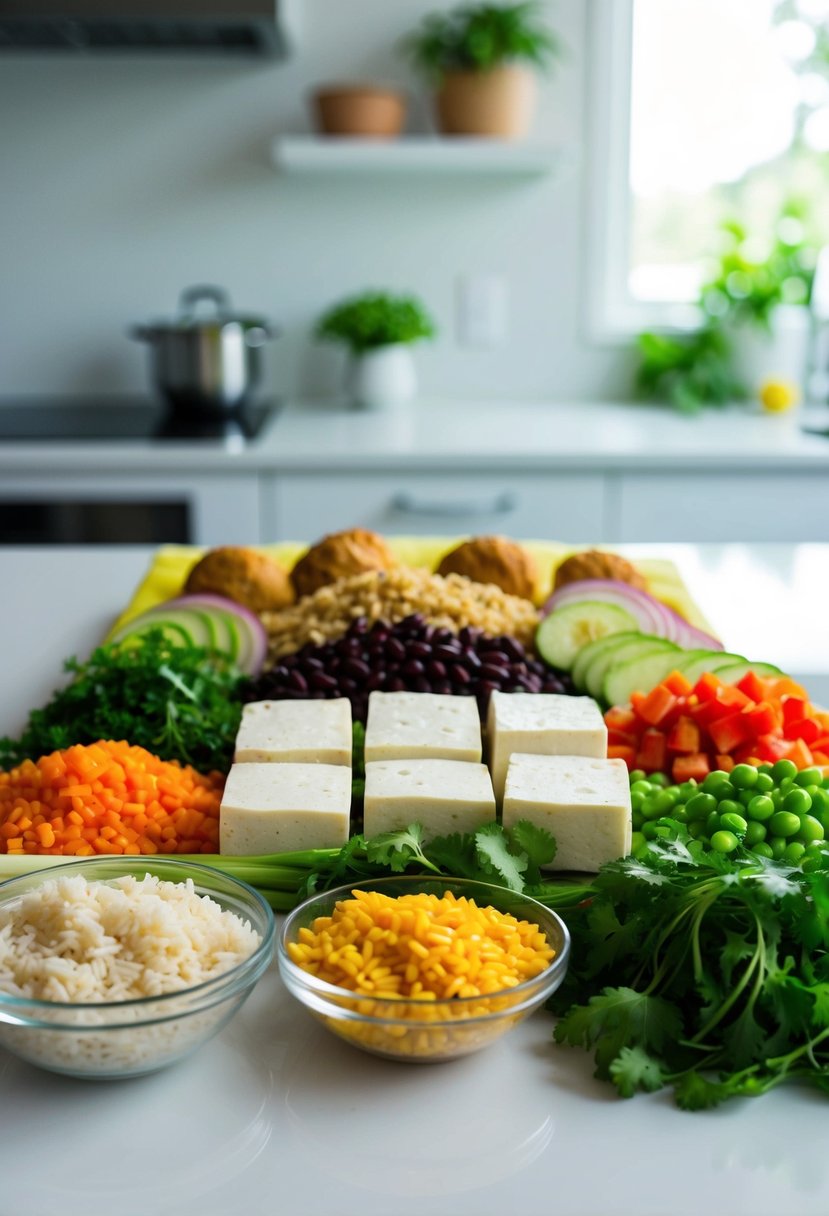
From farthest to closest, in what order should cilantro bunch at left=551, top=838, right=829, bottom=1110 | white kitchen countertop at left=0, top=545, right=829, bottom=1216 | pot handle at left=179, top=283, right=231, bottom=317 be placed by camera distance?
1. pot handle at left=179, top=283, right=231, bottom=317
2. cilantro bunch at left=551, top=838, right=829, bottom=1110
3. white kitchen countertop at left=0, top=545, right=829, bottom=1216

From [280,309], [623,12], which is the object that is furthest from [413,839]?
[623,12]

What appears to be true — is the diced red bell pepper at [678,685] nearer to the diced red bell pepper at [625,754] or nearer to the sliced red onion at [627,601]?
the diced red bell pepper at [625,754]

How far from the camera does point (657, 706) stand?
1.40 meters

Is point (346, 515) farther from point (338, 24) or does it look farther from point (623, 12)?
point (623, 12)

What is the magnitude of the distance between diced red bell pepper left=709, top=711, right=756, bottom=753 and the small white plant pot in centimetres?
252

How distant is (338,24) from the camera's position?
12.0ft

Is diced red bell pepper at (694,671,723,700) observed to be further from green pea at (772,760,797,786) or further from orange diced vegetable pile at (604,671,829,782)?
green pea at (772,760,797,786)

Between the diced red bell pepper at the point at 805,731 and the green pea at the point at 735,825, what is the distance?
285mm

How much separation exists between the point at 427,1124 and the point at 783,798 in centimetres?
46

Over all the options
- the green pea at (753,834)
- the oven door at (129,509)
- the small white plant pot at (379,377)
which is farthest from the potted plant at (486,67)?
the green pea at (753,834)

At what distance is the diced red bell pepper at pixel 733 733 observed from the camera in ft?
4.38

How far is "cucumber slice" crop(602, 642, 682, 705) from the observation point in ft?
5.25

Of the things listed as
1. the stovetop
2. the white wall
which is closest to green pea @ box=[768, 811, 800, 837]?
the stovetop

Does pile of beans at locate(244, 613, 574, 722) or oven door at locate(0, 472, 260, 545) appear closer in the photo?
pile of beans at locate(244, 613, 574, 722)
